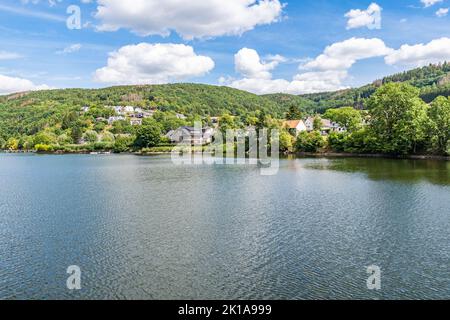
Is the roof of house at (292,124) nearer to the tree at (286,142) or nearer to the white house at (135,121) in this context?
the tree at (286,142)

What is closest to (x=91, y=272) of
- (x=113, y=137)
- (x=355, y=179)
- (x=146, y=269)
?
(x=146, y=269)

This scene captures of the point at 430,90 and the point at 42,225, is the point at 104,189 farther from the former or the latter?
the point at 430,90

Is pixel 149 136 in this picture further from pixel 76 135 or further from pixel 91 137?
pixel 76 135

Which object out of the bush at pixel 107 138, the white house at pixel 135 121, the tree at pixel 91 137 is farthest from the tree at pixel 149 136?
the white house at pixel 135 121

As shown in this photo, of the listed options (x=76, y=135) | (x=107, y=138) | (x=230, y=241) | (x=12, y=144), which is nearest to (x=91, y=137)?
(x=107, y=138)

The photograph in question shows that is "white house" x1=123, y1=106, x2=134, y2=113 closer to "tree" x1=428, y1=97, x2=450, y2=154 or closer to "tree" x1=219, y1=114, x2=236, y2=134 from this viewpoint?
"tree" x1=219, y1=114, x2=236, y2=134

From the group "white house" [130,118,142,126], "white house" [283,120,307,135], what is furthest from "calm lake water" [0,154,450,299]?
"white house" [130,118,142,126]

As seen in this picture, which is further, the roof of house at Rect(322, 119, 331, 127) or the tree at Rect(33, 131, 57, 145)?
the tree at Rect(33, 131, 57, 145)
